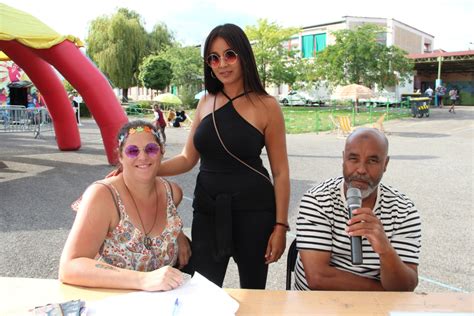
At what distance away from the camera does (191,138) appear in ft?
7.89

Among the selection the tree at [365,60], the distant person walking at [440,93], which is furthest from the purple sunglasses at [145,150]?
the distant person walking at [440,93]

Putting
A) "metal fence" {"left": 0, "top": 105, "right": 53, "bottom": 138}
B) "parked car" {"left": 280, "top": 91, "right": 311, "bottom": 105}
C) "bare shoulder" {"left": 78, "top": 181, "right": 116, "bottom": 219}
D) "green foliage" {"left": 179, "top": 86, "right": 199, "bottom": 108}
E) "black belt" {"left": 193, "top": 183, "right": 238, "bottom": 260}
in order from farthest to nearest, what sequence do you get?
1. "parked car" {"left": 280, "top": 91, "right": 311, "bottom": 105}
2. "green foliage" {"left": 179, "top": 86, "right": 199, "bottom": 108}
3. "metal fence" {"left": 0, "top": 105, "right": 53, "bottom": 138}
4. "black belt" {"left": 193, "top": 183, "right": 238, "bottom": 260}
5. "bare shoulder" {"left": 78, "top": 181, "right": 116, "bottom": 219}

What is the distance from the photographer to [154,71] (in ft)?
112

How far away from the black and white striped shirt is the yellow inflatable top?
24.2ft

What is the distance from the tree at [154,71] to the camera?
3409 cm

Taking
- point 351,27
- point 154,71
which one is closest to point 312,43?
point 351,27

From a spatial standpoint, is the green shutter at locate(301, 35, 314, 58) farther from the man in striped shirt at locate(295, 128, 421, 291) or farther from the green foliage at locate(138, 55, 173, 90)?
the man in striped shirt at locate(295, 128, 421, 291)

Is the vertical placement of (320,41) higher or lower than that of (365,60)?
higher

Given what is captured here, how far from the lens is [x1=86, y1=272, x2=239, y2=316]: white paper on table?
1.47 m

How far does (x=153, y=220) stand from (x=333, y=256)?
0.88 m

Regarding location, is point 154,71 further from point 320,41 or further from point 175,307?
point 175,307

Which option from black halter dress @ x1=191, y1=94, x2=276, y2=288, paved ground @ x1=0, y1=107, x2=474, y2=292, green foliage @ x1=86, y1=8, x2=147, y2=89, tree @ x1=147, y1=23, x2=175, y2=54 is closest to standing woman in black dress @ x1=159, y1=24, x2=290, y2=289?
black halter dress @ x1=191, y1=94, x2=276, y2=288

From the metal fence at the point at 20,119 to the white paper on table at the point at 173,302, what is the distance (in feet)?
41.0

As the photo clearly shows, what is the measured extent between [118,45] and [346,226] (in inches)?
1356
